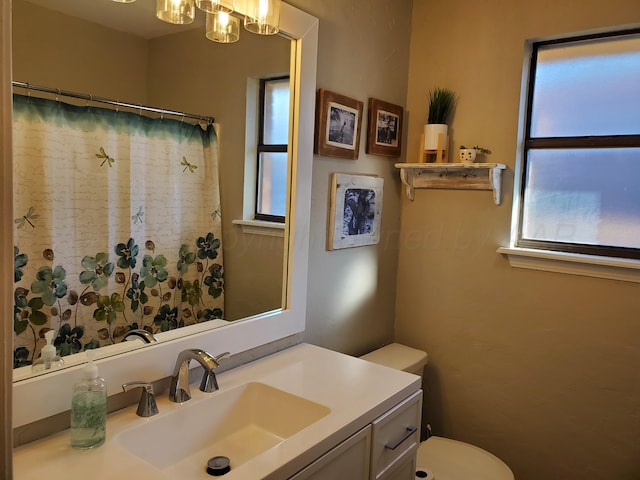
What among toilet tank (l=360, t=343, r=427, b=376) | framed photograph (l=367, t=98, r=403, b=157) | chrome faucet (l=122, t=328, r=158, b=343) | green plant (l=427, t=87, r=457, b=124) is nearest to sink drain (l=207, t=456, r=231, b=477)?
chrome faucet (l=122, t=328, r=158, b=343)

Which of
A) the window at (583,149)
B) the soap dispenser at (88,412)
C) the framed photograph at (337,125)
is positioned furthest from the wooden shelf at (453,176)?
the soap dispenser at (88,412)

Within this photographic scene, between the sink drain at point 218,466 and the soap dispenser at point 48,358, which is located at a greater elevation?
the soap dispenser at point 48,358

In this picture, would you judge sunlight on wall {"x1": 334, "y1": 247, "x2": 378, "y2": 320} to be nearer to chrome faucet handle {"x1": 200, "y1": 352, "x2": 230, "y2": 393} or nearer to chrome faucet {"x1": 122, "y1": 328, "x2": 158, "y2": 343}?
chrome faucet handle {"x1": 200, "y1": 352, "x2": 230, "y2": 393}

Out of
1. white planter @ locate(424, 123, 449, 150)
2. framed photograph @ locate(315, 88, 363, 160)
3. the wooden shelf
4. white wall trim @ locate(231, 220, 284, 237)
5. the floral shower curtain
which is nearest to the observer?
the floral shower curtain

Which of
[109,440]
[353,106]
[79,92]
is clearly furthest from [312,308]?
[79,92]

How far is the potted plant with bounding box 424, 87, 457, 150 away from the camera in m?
2.13

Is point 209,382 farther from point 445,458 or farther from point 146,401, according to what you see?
point 445,458

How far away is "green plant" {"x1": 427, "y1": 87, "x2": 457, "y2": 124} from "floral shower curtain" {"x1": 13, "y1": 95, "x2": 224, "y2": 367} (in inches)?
43.2

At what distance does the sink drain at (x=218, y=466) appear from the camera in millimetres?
1174

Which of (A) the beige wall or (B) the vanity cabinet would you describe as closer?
(B) the vanity cabinet

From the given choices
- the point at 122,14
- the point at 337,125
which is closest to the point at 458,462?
the point at 337,125

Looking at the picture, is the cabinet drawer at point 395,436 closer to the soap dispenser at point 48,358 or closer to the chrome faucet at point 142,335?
the chrome faucet at point 142,335

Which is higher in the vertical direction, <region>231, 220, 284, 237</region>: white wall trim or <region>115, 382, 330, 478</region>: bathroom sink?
<region>231, 220, 284, 237</region>: white wall trim

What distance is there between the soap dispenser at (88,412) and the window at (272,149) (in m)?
0.74
